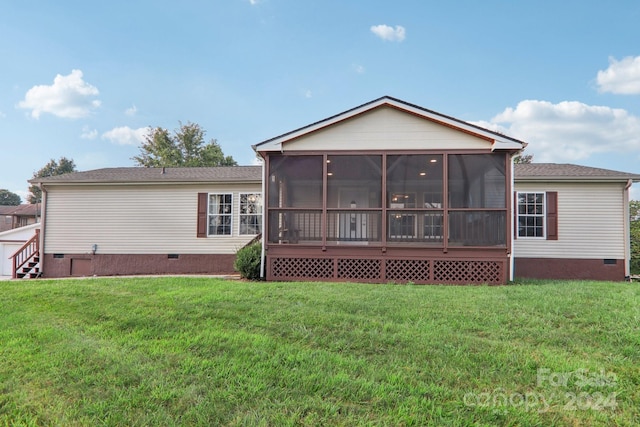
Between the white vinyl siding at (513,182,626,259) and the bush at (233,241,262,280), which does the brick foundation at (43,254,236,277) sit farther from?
the white vinyl siding at (513,182,626,259)

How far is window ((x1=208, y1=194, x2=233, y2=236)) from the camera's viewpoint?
10719 mm

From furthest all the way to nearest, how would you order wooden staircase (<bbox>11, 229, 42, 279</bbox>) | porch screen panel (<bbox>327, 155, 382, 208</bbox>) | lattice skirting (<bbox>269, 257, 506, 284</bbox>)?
1. wooden staircase (<bbox>11, 229, 42, 279</bbox>)
2. porch screen panel (<bbox>327, 155, 382, 208</bbox>)
3. lattice skirting (<bbox>269, 257, 506, 284</bbox>)

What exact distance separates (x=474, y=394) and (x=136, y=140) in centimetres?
3275

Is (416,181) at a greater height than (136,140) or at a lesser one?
lesser

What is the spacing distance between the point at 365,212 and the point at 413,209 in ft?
3.80

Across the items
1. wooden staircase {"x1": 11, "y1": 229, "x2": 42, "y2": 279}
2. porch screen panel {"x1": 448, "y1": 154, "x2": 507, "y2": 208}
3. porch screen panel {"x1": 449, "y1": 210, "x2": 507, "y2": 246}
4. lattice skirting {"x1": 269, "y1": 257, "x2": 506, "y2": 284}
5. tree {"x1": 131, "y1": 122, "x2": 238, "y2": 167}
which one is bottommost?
wooden staircase {"x1": 11, "y1": 229, "x2": 42, "y2": 279}

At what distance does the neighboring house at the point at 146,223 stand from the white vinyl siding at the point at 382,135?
130 inches

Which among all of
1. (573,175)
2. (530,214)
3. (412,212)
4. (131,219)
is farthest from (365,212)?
(131,219)

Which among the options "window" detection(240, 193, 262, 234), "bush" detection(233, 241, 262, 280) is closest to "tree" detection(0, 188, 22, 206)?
"window" detection(240, 193, 262, 234)

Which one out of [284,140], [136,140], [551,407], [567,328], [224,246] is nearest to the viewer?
[551,407]

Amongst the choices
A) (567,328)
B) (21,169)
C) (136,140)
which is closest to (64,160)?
(21,169)

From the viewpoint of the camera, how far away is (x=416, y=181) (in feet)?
29.9

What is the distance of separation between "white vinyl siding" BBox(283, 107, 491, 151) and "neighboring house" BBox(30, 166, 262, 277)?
10.9 feet

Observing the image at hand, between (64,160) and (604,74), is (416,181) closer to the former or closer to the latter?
(604,74)
